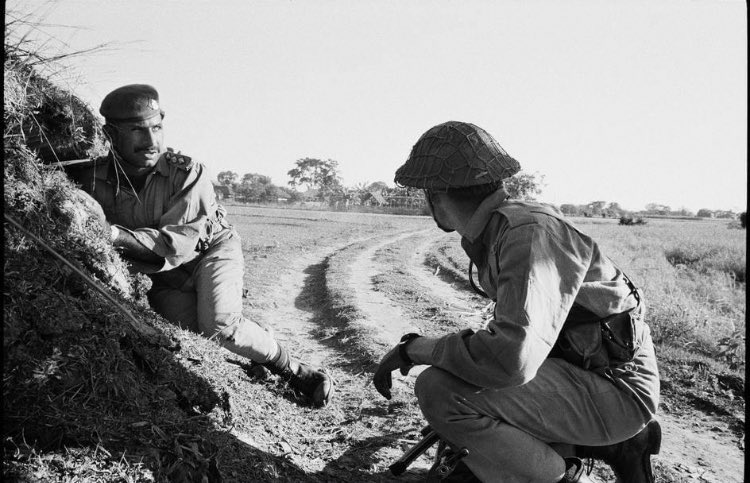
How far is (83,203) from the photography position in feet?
10.5

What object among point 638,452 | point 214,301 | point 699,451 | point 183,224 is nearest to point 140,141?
point 183,224

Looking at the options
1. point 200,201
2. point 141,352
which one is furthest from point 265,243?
point 141,352

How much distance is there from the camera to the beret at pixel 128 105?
12.0 feet

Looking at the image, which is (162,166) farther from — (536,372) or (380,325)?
(380,325)

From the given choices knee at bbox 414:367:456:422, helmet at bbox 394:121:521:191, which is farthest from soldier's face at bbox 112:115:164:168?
knee at bbox 414:367:456:422

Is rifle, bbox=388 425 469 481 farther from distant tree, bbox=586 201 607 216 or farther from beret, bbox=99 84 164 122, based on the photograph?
distant tree, bbox=586 201 607 216

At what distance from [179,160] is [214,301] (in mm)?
1033

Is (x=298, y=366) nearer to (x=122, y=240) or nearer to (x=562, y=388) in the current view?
(x=122, y=240)

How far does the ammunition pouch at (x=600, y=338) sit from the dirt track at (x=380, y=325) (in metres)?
1.25

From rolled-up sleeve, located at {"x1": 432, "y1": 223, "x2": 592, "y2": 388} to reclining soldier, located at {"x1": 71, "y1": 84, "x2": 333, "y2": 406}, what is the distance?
212 centimetres

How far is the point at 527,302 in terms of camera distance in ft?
6.48

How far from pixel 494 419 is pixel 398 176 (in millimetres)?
1149

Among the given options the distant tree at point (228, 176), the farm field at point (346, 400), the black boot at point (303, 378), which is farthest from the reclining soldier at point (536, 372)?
the distant tree at point (228, 176)

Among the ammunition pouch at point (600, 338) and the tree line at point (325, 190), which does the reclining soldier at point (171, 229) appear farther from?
the tree line at point (325, 190)
